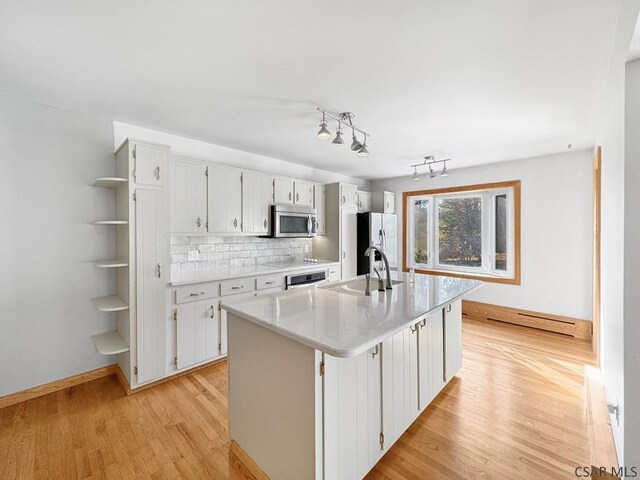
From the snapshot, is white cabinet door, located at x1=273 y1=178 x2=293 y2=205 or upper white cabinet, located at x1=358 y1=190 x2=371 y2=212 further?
upper white cabinet, located at x1=358 y1=190 x2=371 y2=212

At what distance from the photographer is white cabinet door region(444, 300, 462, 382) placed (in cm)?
237

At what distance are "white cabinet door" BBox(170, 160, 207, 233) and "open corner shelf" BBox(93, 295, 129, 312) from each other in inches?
31.0

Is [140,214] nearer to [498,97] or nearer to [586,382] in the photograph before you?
[498,97]

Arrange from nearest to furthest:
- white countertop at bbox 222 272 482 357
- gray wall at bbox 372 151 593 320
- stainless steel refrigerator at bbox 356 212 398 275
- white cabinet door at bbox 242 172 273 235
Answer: white countertop at bbox 222 272 482 357
white cabinet door at bbox 242 172 273 235
gray wall at bbox 372 151 593 320
stainless steel refrigerator at bbox 356 212 398 275

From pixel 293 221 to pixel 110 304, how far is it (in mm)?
2226

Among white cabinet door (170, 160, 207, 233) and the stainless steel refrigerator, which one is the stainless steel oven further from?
white cabinet door (170, 160, 207, 233)

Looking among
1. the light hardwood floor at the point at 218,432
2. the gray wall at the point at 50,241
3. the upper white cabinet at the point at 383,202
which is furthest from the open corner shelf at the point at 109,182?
the upper white cabinet at the point at 383,202

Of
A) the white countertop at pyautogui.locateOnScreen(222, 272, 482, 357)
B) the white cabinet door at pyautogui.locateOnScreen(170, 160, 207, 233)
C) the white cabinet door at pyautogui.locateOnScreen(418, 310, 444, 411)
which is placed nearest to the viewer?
the white countertop at pyautogui.locateOnScreen(222, 272, 482, 357)

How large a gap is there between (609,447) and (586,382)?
4.25 ft

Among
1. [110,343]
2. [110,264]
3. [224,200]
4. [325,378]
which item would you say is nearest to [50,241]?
[110,264]

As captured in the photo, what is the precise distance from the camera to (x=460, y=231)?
4.93 metres

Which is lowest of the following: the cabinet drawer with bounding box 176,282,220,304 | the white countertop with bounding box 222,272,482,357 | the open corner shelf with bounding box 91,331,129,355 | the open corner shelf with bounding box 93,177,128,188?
the open corner shelf with bounding box 91,331,129,355

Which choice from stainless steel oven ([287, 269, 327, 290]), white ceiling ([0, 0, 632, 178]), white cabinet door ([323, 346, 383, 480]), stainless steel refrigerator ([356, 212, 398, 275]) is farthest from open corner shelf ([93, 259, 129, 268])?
stainless steel refrigerator ([356, 212, 398, 275])

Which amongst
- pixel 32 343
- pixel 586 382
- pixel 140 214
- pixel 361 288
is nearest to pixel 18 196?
pixel 140 214
